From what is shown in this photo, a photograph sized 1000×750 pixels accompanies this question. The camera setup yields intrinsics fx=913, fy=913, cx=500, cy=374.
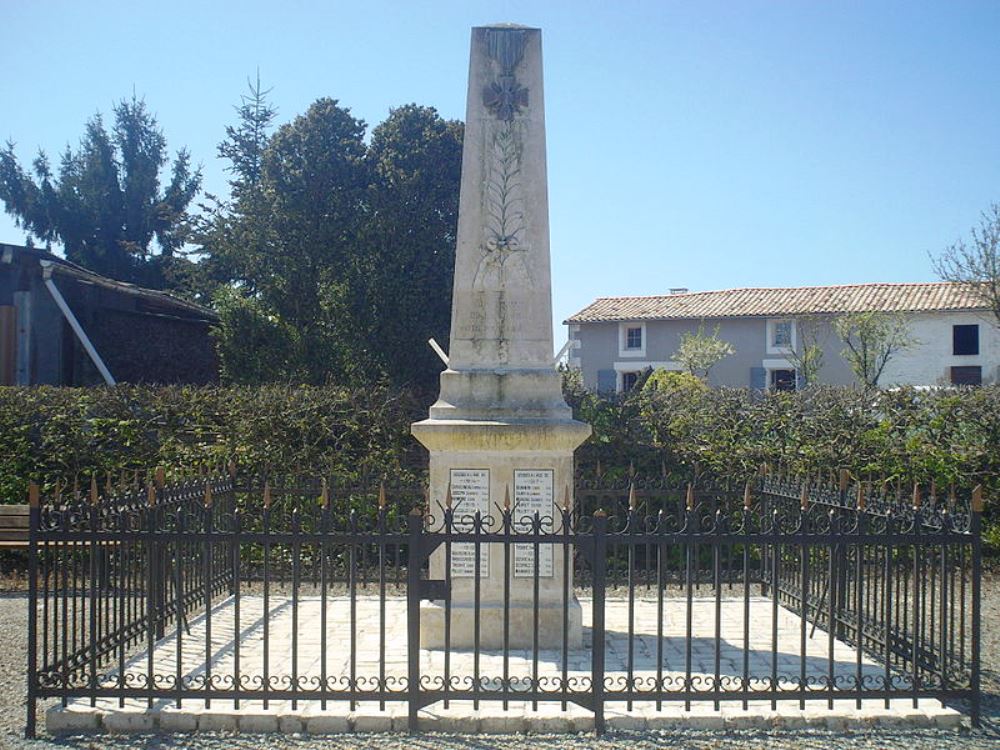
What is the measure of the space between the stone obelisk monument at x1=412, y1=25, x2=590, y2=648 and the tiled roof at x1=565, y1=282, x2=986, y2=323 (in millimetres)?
32449

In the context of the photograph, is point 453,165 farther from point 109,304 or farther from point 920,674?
point 920,674

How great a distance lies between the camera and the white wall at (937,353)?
3647 centimetres

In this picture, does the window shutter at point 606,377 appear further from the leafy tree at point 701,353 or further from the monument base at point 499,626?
the monument base at point 499,626

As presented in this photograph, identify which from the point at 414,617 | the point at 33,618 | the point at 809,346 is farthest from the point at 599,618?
the point at 809,346

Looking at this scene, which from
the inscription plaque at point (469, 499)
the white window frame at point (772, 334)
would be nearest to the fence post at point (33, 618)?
the inscription plaque at point (469, 499)

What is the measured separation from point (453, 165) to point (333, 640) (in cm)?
1349

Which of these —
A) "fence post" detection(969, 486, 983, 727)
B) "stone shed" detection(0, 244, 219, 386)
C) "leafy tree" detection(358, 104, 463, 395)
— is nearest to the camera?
"fence post" detection(969, 486, 983, 727)

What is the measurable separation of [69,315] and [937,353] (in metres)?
32.7

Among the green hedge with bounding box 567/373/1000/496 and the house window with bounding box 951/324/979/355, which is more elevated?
the house window with bounding box 951/324/979/355

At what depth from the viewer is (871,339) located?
112ft

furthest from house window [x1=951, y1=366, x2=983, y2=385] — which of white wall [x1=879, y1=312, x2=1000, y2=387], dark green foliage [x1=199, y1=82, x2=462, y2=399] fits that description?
dark green foliage [x1=199, y1=82, x2=462, y2=399]

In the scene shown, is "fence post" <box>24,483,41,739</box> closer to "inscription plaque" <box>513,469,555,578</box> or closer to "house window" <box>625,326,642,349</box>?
"inscription plaque" <box>513,469,555,578</box>

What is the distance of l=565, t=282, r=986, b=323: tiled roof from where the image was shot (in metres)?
37.8

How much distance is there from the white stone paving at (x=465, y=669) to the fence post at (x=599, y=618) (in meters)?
0.11
